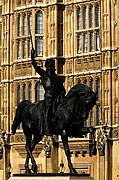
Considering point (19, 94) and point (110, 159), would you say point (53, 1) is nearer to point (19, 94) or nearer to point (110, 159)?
point (19, 94)

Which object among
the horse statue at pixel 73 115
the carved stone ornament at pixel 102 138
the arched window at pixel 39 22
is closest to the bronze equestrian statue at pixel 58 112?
the horse statue at pixel 73 115

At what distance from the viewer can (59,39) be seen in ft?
175

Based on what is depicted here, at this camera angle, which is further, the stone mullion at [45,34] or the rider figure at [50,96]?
the stone mullion at [45,34]

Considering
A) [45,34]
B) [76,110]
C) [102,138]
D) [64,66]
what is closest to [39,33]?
[45,34]

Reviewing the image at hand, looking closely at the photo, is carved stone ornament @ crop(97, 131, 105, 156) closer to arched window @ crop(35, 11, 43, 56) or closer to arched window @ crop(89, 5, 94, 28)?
arched window @ crop(89, 5, 94, 28)

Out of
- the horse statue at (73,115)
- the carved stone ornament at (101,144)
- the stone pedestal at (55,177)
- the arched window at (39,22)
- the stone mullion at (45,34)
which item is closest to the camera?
the stone pedestal at (55,177)

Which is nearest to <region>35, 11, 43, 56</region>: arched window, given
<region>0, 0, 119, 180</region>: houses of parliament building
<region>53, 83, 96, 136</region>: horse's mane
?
<region>0, 0, 119, 180</region>: houses of parliament building

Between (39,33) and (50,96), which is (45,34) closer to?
(39,33)

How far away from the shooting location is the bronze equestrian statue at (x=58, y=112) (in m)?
25.6

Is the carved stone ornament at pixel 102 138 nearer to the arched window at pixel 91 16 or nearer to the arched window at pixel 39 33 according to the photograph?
the arched window at pixel 91 16

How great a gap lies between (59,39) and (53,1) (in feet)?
7.34

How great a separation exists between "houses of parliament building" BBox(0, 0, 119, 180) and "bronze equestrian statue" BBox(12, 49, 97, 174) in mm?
22555

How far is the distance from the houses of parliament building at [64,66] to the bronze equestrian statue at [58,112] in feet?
74.0

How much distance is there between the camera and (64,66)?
5291 cm
